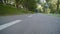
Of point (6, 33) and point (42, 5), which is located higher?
point (6, 33)

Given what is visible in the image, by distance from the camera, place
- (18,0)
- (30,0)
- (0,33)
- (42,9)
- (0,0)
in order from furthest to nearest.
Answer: (42,9), (30,0), (18,0), (0,0), (0,33)

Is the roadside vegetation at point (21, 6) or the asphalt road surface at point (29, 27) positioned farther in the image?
the roadside vegetation at point (21, 6)

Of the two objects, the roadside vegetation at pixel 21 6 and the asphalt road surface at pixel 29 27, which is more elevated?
the asphalt road surface at pixel 29 27

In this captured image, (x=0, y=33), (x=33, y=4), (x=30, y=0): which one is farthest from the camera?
(x=33, y=4)

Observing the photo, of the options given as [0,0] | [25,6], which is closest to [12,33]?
[0,0]

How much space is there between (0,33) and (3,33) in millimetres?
112

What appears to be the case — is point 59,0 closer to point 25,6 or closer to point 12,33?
point 25,6

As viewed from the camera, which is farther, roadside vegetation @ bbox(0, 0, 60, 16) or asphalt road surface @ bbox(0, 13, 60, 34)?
roadside vegetation @ bbox(0, 0, 60, 16)

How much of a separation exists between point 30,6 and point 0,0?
35.8m

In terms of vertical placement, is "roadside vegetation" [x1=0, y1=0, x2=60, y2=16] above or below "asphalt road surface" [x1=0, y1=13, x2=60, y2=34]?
below

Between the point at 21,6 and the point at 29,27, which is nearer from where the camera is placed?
the point at 29,27

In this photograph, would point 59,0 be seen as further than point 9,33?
Yes

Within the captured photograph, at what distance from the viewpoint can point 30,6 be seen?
7081cm

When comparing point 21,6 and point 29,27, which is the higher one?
point 29,27
